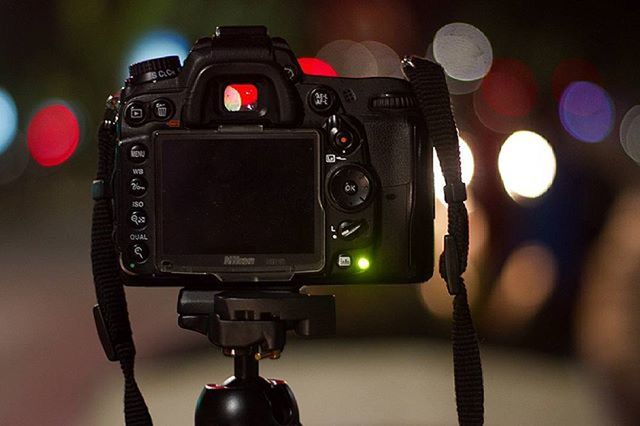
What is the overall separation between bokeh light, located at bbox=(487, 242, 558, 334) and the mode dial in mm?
4302

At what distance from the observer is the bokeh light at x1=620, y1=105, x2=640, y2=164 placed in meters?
19.2

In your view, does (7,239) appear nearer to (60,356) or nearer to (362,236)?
(60,356)

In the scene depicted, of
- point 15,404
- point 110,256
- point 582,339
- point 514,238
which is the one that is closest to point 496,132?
point 514,238

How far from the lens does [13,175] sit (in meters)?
20.9

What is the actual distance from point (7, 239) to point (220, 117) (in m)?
11.5

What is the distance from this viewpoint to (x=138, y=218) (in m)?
1.99

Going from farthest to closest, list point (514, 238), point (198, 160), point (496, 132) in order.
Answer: point (496, 132), point (514, 238), point (198, 160)

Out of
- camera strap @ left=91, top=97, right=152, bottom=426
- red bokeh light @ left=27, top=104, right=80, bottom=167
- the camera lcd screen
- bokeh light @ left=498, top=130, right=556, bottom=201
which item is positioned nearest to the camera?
the camera lcd screen

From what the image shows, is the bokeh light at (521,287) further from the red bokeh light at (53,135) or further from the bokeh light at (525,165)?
the red bokeh light at (53,135)

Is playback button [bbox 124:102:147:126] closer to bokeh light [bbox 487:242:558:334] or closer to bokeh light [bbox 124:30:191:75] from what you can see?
bokeh light [bbox 487:242:558:334]

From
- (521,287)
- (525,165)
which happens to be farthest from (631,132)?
(521,287)

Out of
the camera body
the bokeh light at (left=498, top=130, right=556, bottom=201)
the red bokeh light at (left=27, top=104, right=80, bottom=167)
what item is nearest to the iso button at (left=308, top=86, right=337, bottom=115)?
the camera body

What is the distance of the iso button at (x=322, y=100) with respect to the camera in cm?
199

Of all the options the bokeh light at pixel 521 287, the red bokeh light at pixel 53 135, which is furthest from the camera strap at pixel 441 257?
the red bokeh light at pixel 53 135
